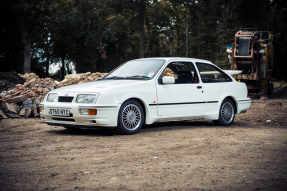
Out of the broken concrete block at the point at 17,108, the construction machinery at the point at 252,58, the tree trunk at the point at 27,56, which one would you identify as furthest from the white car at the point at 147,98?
the tree trunk at the point at 27,56

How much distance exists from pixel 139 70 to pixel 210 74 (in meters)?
2.17

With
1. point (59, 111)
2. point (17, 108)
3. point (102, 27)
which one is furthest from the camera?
point (102, 27)

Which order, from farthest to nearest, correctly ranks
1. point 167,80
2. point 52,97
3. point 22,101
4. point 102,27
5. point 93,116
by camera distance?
point 102,27
point 22,101
point 167,80
point 52,97
point 93,116

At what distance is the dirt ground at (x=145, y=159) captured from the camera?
3.90m

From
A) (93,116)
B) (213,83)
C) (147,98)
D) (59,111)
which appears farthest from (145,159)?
(213,83)

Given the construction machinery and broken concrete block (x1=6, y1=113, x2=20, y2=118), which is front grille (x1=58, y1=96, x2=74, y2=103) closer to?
broken concrete block (x1=6, y1=113, x2=20, y2=118)

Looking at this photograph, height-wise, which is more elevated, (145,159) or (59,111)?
(59,111)

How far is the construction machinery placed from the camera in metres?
20.0

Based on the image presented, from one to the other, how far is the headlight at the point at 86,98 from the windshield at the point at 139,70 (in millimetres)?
1332

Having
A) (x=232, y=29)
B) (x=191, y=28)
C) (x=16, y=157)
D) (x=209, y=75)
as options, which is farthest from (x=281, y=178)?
(x=191, y=28)

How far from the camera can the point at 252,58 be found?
19.9m

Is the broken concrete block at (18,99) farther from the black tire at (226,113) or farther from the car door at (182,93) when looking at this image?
the black tire at (226,113)

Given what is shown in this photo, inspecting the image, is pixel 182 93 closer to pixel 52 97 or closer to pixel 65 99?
pixel 65 99

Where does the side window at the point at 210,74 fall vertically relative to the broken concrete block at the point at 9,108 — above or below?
above
